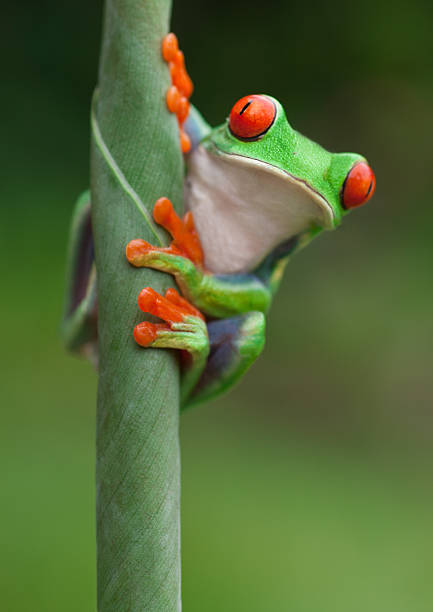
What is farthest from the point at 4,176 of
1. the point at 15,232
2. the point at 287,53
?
the point at 287,53

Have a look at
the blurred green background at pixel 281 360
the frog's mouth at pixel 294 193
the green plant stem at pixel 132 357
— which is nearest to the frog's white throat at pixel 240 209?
the frog's mouth at pixel 294 193

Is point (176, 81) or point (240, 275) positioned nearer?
point (176, 81)

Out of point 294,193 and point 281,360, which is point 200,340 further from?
point 281,360

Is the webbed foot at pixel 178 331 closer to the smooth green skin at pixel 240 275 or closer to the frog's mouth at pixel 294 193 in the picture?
the smooth green skin at pixel 240 275

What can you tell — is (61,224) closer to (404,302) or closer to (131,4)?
(404,302)

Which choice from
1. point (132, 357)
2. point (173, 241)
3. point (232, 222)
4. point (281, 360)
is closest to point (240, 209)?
point (232, 222)

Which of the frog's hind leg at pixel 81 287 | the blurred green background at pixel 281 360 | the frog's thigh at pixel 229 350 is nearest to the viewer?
the frog's thigh at pixel 229 350
